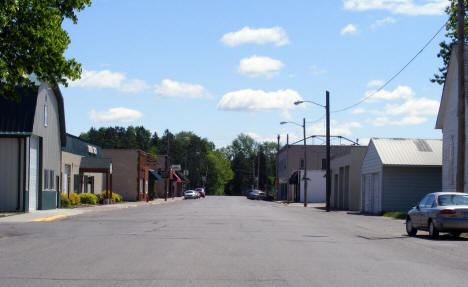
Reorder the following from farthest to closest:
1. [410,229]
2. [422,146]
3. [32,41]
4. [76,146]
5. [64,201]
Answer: [76,146] < [422,146] < [64,201] < [410,229] < [32,41]

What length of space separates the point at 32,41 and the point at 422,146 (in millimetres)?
28780

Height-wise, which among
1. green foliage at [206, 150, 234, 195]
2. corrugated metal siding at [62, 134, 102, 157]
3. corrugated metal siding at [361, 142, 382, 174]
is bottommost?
green foliage at [206, 150, 234, 195]

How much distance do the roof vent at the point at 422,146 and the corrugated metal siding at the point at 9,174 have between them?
2484 cm

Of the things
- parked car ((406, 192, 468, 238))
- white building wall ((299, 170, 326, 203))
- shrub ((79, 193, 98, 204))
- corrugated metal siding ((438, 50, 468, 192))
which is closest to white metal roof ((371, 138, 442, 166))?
corrugated metal siding ((438, 50, 468, 192))

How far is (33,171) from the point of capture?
107 ft

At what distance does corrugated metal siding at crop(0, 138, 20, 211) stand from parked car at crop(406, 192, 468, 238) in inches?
795

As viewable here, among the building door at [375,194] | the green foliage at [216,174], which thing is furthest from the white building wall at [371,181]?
the green foliage at [216,174]

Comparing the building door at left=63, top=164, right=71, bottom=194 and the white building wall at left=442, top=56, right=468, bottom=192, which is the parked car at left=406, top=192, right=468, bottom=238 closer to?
the white building wall at left=442, top=56, right=468, bottom=192

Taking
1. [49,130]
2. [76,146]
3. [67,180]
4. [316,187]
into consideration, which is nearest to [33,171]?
[49,130]

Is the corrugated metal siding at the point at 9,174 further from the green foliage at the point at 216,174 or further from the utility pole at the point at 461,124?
the green foliage at the point at 216,174

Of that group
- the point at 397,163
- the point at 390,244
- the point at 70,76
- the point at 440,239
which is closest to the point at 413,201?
the point at 397,163

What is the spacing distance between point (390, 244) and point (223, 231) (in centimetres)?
557

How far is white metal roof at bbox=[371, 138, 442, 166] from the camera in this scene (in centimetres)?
3791

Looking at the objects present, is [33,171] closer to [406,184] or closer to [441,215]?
[441,215]
